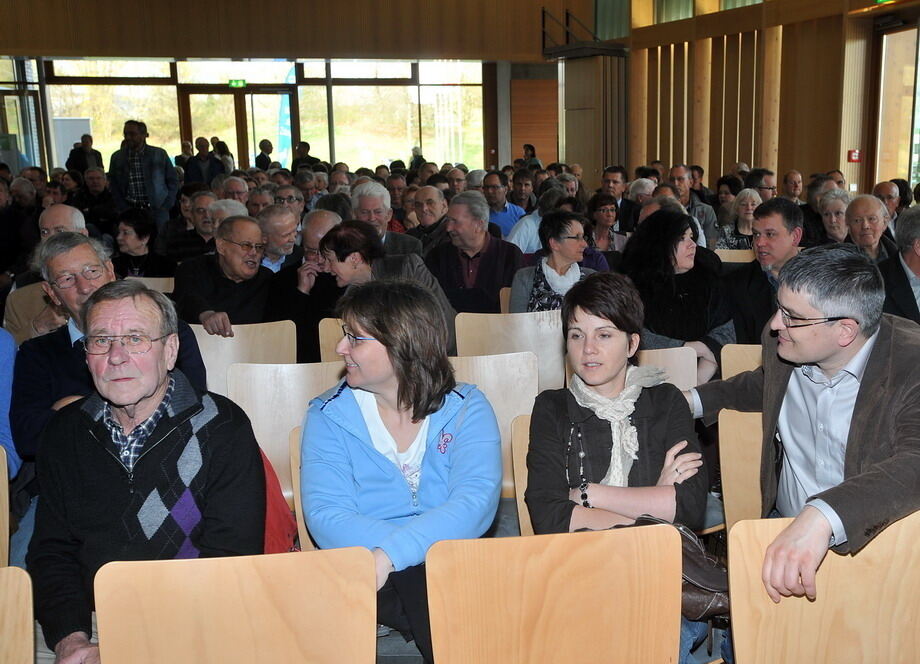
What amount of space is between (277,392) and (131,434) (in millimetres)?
1216

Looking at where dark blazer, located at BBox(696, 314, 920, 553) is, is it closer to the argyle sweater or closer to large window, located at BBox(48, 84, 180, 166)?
the argyle sweater

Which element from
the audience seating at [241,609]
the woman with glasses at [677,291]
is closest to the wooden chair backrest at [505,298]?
the woman with glasses at [677,291]

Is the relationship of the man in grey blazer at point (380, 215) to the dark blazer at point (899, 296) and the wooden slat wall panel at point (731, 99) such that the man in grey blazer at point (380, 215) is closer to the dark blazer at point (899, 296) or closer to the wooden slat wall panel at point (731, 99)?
the dark blazer at point (899, 296)

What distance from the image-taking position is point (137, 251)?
6020mm

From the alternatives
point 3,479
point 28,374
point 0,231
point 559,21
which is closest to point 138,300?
point 3,479

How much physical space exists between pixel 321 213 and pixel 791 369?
355 centimetres

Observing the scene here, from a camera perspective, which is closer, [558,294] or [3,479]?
[3,479]

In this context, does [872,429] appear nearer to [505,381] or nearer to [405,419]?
[405,419]

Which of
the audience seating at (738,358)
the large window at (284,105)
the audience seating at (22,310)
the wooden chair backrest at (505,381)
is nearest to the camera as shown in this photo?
the audience seating at (738,358)

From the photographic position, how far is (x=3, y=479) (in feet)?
7.91

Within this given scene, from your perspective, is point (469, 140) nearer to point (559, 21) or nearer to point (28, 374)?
point (559, 21)

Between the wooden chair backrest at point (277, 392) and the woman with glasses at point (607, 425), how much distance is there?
1.17 meters

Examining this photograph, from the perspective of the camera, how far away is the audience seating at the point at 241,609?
64.4 inches

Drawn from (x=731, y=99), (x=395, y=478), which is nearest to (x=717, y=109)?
(x=731, y=99)
